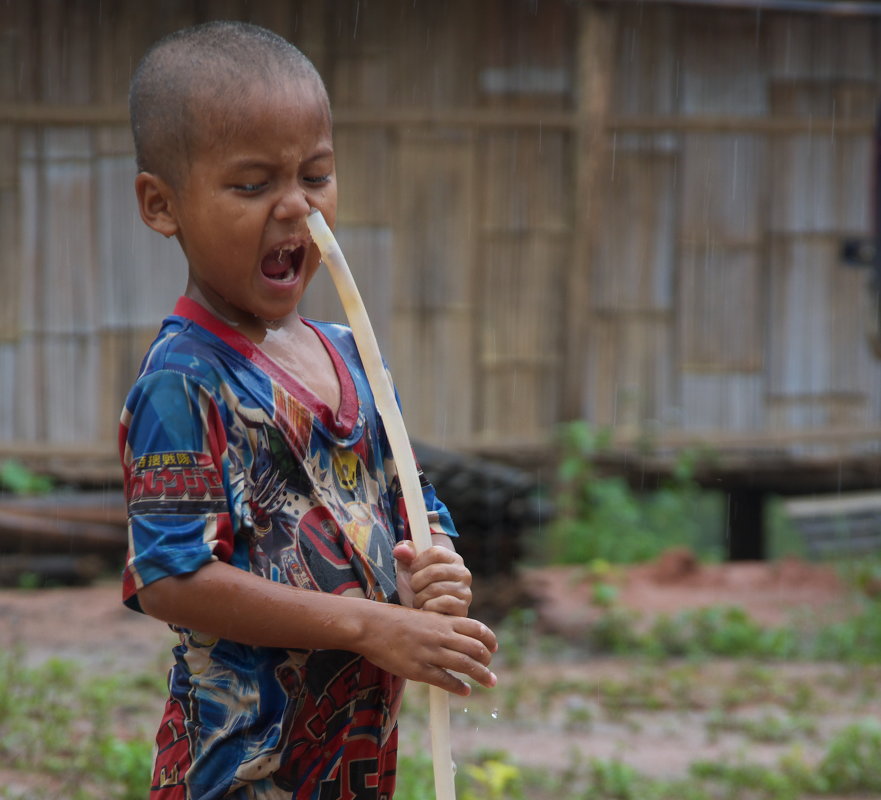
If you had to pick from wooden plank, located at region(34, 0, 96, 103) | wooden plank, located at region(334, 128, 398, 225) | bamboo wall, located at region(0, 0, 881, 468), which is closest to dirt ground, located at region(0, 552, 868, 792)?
bamboo wall, located at region(0, 0, 881, 468)

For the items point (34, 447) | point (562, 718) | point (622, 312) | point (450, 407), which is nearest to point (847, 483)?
point (622, 312)

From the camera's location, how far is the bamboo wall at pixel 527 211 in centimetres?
806

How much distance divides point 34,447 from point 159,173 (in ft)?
21.9

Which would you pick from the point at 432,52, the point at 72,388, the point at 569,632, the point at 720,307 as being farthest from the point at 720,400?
the point at 72,388

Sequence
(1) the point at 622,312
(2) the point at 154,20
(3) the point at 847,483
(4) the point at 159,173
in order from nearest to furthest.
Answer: (4) the point at 159,173 → (2) the point at 154,20 → (1) the point at 622,312 → (3) the point at 847,483

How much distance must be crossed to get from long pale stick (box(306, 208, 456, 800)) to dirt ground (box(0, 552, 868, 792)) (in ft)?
6.05

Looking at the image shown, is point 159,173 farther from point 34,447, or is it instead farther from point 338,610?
point 34,447

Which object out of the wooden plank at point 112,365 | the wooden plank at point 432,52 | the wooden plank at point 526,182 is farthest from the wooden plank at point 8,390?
the wooden plank at point 526,182

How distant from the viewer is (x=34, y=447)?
802 centimetres

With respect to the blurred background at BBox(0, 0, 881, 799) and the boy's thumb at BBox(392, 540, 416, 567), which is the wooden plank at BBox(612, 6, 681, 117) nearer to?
the blurred background at BBox(0, 0, 881, 799)

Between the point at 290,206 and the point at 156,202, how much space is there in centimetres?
21

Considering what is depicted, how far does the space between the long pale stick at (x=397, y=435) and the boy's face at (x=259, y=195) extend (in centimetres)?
6

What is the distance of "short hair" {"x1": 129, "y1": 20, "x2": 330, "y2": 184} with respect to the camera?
170 cm

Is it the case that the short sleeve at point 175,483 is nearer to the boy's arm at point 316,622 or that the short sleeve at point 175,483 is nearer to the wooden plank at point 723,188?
the boy's arm at point 316,622
